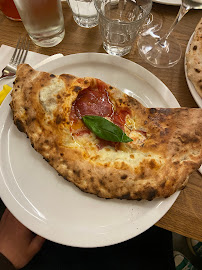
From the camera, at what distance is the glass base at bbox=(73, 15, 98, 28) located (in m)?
1.12

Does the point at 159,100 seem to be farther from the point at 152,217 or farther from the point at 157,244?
the point at 157,244

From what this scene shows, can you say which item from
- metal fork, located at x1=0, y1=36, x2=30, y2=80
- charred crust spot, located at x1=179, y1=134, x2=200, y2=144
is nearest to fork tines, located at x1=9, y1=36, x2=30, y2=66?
metal fork, located at x1=0, y1=36, x2=30, y2=80

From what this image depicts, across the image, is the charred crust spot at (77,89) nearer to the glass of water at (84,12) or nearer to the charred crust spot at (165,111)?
the charred crust spot at (165,111)

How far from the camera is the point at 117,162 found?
0.73 metres

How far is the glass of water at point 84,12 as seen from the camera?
1115 mm

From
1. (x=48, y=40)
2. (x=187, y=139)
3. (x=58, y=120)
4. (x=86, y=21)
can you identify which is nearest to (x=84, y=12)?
(x=86, y=21)

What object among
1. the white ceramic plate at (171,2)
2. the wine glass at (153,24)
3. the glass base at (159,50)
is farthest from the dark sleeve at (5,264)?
the white ceramic plate at (171,2)

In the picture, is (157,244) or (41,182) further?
(157,244)

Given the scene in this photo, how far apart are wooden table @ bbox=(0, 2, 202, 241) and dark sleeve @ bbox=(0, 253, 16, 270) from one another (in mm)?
709

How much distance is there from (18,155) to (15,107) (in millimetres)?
167

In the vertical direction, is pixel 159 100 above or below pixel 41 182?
above

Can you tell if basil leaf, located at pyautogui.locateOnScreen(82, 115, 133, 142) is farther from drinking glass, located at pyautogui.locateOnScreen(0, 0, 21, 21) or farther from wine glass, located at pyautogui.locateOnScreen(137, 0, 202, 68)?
drinking glass, located at pyautogui.locateOnScreen(0, 0, 21, 21)

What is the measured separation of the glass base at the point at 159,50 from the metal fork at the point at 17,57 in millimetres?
528

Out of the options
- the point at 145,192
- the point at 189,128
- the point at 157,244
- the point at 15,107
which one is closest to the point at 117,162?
the point at 145,192
